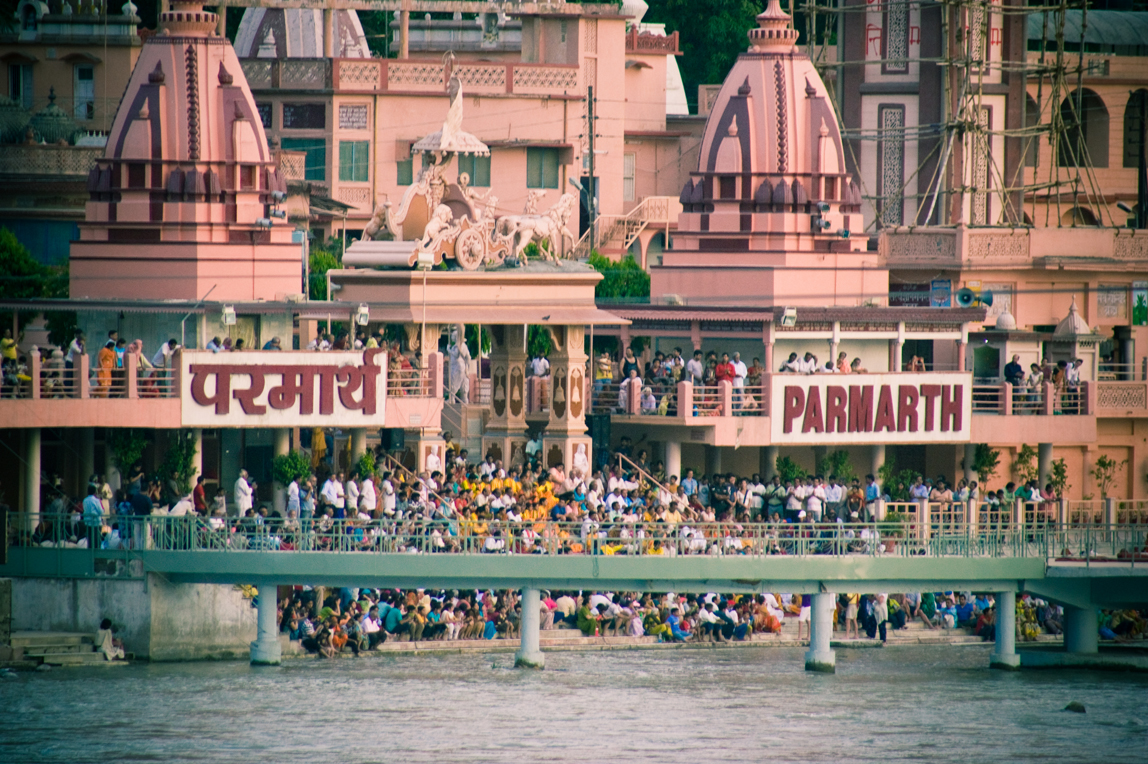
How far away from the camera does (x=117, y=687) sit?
146 ft

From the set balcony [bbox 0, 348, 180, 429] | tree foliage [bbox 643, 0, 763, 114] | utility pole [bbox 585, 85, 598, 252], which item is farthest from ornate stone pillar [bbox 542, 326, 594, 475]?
tree foliage [bbox 643, 0, 763, 114]

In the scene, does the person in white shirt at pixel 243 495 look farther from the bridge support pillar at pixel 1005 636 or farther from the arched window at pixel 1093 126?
the arched window at pixel 1093 126

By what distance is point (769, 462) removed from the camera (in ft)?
186

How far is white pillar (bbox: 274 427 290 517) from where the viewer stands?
5091 centimetres

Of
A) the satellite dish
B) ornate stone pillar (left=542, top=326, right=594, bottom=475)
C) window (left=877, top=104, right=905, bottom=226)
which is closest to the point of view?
ornate stone pillar (left=542, top=326, right=594, bottom=475)

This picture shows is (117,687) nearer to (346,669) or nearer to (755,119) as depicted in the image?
(346,669)

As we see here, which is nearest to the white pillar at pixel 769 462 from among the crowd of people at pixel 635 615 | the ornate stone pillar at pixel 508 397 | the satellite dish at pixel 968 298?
the crowd of people at pixel 635 615

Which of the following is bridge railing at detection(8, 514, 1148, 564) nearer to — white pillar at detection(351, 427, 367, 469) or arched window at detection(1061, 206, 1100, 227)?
white pillar at detection(351, 427, 367, 469)

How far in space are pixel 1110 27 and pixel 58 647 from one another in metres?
49.4

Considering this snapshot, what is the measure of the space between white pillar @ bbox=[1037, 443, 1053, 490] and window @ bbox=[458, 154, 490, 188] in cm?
2162

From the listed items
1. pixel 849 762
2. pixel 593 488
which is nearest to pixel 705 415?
pixel 593 488

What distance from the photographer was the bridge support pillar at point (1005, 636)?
49031mm

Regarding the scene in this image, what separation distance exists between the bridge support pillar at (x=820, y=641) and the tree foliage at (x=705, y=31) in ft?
130

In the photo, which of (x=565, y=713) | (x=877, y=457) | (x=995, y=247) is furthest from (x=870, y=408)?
(x=565, y=713)
